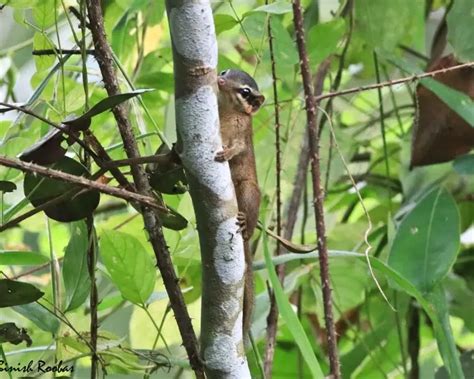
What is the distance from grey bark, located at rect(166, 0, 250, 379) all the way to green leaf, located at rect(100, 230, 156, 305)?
190 mm

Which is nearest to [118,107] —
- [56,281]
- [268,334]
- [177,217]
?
Result: [177,217]

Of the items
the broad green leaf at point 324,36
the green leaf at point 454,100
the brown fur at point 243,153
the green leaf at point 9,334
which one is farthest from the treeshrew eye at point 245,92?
the green leaf at point 9,334

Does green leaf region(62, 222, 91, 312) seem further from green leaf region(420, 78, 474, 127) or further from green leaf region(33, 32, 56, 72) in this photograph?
green leaf region(420, 78, 474, 127)

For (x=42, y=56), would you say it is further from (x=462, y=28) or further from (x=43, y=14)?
(x=462, y=28)

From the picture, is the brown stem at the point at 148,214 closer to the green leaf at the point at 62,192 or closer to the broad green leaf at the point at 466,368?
the green leaf at the point at 62,192

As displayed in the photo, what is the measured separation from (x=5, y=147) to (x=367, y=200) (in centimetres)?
90

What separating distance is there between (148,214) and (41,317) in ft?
0.72

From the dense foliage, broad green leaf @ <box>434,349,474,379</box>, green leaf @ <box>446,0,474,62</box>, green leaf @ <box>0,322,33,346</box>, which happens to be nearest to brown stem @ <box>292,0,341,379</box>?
the dense foliage

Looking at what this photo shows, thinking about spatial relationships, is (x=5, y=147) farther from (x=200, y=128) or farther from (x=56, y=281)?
(x=200, y=128)

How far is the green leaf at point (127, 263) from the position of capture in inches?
32.9

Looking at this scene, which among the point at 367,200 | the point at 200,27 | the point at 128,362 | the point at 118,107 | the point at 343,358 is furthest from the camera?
the point at 367,200

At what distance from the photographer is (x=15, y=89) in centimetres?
131

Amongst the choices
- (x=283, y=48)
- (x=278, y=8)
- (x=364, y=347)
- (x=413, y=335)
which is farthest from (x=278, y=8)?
(x=413, y=335)

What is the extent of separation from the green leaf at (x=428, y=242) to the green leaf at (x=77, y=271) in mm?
413
